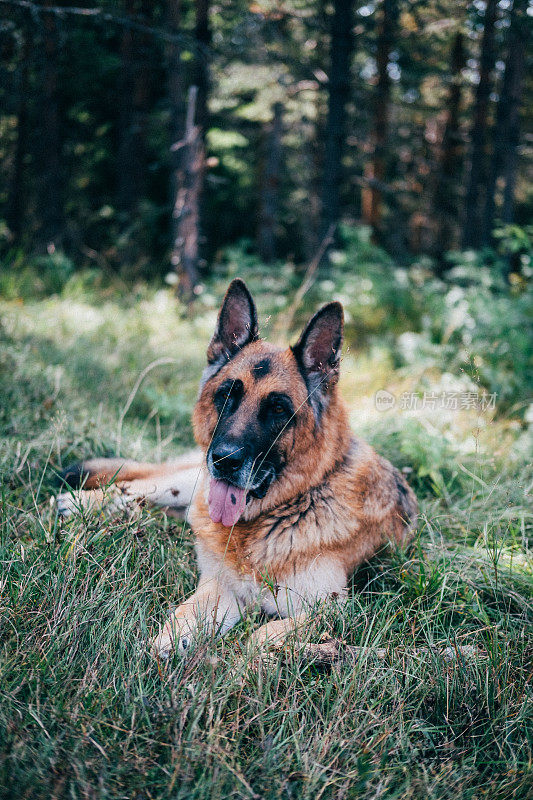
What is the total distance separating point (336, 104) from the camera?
821 cm

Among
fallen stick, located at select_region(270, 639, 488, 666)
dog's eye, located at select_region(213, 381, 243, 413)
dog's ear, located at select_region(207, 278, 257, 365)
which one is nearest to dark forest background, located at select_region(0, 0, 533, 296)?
dog's ear, located at select_region(207, 278, 257, 365)

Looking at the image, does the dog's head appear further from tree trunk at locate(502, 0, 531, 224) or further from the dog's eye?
tree trunk at locate(502, 0, 531, 224)

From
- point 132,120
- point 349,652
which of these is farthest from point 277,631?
point 132,120

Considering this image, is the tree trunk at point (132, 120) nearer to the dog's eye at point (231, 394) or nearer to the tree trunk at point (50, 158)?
the tree trunk at point (50, 158)

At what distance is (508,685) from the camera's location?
1.98 meters

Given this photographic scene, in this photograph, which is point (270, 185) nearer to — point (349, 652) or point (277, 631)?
point (277, 631)

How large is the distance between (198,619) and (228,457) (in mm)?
689

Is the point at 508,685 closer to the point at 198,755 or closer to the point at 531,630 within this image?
the point at 531,630

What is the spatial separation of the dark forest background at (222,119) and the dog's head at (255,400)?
5.03 metres

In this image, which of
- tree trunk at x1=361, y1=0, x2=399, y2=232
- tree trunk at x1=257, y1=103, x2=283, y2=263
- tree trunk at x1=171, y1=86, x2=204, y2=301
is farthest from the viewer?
tree trunk at x1=361, y1=0, x2=399, y2=232

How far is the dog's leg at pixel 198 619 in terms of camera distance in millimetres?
1997

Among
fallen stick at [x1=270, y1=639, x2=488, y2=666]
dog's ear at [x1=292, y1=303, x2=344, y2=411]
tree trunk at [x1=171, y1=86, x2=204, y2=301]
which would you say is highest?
tree trunk at [x1=171, y1=86, x2=204, y2=301]

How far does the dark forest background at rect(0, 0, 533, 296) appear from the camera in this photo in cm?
828

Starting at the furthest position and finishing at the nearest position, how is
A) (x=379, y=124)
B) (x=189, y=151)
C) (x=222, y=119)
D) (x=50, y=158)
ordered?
(x=222, y=119) → (x=379, y=124) → (x=50, y=158) → (x=189, y=151)
